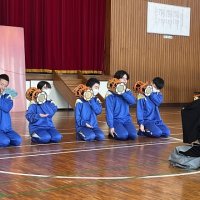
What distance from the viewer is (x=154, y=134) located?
6.71 metres

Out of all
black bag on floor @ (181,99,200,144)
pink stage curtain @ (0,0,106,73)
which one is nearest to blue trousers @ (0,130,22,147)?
black bag on floor @ (181,99,200,144)

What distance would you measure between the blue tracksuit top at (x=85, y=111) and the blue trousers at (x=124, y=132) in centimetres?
38

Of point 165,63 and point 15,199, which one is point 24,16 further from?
point 15,199

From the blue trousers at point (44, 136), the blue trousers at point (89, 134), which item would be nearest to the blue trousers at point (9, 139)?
the blue trousers at point (44, 136)

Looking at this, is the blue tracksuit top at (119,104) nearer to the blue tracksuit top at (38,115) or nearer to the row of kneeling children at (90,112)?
the row of kneeling children at (90,112)

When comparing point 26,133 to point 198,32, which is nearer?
point 26,133

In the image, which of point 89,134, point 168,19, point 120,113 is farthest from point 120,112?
point 168,19

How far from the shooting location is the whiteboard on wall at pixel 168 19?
13977 millimetres

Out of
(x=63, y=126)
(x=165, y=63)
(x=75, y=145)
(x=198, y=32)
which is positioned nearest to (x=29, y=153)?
(x=75, y=145)

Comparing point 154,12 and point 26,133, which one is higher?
point 154,12

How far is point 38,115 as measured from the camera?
6180mm

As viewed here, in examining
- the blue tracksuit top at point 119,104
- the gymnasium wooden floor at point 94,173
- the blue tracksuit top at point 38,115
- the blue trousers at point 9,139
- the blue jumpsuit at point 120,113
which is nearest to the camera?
the gymnasium wooden floor at point 94,173

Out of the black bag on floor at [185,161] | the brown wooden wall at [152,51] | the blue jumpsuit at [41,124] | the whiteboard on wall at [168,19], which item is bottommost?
the black bag on floor at [185,161]

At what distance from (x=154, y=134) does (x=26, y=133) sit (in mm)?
2204
